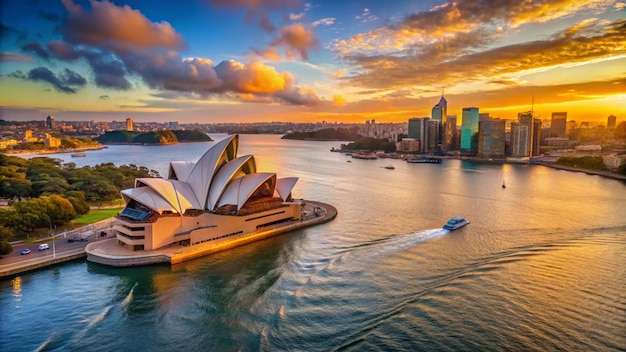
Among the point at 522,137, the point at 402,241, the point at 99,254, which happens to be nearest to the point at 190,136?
the point at 522,137

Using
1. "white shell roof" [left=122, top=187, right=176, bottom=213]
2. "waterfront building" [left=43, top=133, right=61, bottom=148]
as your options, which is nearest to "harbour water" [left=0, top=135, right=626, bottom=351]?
"white shell roof" [left=122, top=187, right=176, bottom=213]

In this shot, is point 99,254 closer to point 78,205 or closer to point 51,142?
point 78,205

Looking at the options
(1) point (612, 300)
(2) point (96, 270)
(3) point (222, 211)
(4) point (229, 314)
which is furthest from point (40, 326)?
(1) point (612, 300)

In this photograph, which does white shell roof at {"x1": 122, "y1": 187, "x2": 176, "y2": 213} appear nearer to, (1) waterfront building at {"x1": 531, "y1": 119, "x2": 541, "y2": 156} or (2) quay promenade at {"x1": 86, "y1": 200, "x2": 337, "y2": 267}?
(2) quay promenade at {"x1": 86, "y1": 200, "x2": 337, "y2": 267}

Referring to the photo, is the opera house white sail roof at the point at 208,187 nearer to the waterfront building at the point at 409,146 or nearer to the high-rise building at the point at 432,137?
the waterfront building at the point at 409,146

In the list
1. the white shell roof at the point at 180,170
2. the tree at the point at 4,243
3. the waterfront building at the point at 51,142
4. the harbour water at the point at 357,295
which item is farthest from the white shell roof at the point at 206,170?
the waterfront building at the point at 51,142
